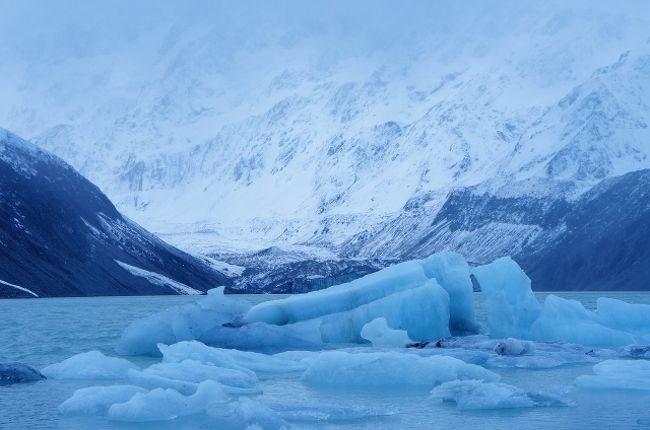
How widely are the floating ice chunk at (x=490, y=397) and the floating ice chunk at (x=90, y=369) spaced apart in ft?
30.7

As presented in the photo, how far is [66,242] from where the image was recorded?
13462 cm

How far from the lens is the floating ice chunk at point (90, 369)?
90.7ft

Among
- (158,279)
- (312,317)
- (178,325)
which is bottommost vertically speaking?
(178,325)

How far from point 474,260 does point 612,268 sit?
136 feet

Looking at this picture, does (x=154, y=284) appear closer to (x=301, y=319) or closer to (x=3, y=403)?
(x=301, y=319)

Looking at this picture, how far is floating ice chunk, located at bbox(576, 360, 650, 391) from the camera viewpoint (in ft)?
83.2

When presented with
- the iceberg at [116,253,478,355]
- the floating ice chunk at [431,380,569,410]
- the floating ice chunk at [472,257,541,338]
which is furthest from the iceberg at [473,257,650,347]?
the floating ice chunk at [431,380,569,410]

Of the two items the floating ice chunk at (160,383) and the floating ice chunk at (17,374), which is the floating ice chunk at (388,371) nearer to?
the floating ice chunk at (160,383)

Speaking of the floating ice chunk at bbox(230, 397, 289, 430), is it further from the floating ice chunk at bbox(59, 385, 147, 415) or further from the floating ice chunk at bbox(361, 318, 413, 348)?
the floating ice chunk at bbox(361, 318, 413, 348)

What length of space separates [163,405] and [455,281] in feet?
73.8

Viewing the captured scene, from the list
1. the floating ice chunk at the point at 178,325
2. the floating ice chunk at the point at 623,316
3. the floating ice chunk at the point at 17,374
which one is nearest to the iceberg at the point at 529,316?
the floating ice chunk at the point at 623,316

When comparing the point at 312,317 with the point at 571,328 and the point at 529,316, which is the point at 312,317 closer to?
the point at 529,316

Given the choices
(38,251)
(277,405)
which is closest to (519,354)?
(277,405)

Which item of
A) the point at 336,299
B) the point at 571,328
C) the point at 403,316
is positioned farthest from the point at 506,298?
the point at 336,299
